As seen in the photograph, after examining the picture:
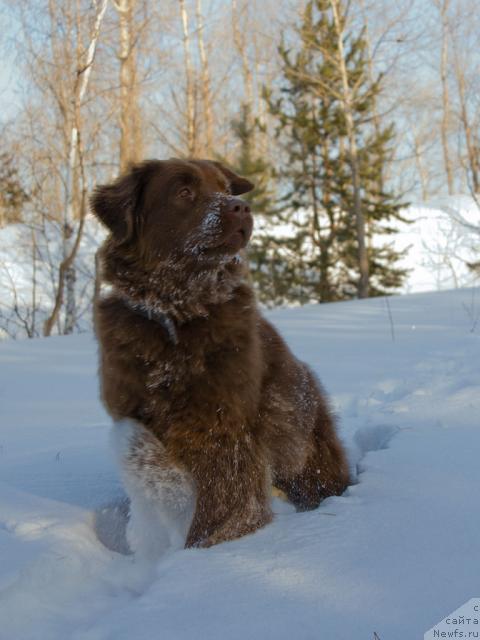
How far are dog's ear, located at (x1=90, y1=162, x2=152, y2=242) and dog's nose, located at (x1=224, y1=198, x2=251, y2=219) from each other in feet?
→ 1.62

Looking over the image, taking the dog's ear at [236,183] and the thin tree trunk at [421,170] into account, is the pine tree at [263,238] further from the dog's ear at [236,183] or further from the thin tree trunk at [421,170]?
the thin tree trunk at [421,170]

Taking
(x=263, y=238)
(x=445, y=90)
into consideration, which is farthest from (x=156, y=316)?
(x=445, y=90)

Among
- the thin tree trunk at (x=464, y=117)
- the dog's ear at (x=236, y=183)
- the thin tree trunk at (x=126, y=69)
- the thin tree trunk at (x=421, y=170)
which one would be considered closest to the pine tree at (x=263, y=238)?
the thin tree trunk at (x=126, y=69)

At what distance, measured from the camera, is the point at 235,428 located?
2434 mm

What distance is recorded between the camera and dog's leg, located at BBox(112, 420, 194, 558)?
8.10ft

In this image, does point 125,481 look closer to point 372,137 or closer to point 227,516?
point 227,516

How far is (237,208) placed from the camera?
264 cm

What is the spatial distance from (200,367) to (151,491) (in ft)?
2.02

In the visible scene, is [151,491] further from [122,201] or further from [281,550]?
[122,201]

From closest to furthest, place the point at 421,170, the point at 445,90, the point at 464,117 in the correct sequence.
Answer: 1. the point at 464,117
2. the point at 445,90
3. the point at 421,170

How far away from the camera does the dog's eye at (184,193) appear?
9.16 ft

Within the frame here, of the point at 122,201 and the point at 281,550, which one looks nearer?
the point at 281,550

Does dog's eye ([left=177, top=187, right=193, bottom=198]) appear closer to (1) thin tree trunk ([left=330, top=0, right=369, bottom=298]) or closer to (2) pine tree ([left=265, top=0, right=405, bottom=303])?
(1) thin tree trunk ([left=330, top=0, right=369, bottom=298])

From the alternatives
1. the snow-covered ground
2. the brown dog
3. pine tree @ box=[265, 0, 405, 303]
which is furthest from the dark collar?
pine tree @ box=[265, 0, 405, 303]
